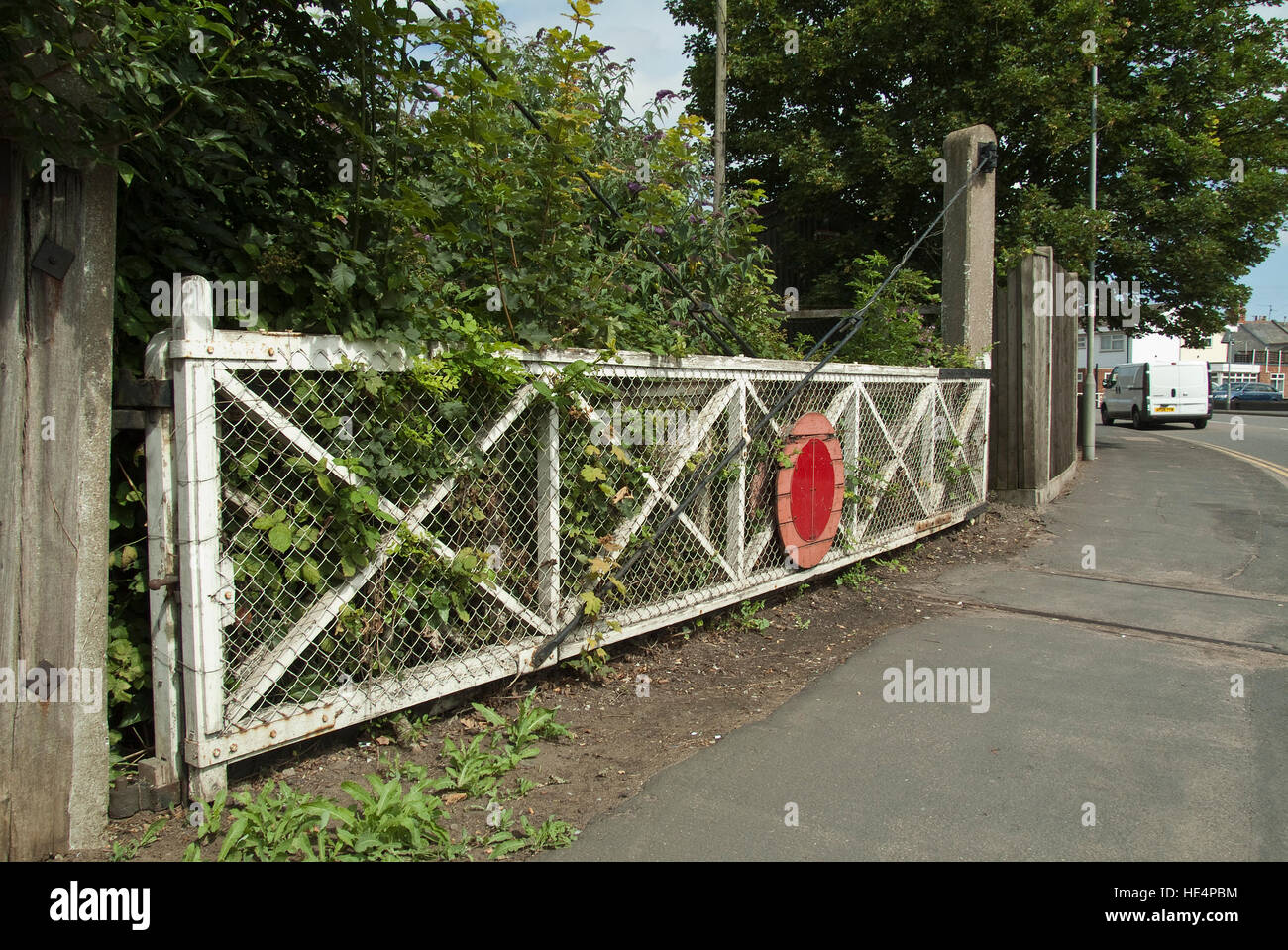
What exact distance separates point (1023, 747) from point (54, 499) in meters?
3.71

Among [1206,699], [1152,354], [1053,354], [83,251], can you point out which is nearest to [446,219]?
[83,251]

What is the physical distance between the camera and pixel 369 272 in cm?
318

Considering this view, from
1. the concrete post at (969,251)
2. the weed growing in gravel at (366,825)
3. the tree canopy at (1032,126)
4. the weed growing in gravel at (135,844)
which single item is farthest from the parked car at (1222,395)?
the weed growing in gravel at (135,844)

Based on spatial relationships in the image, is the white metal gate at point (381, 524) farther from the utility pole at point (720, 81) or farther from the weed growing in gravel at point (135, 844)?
the utility pole at point (720, 81)

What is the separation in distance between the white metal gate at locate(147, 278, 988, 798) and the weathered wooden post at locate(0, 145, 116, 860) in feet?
0.56

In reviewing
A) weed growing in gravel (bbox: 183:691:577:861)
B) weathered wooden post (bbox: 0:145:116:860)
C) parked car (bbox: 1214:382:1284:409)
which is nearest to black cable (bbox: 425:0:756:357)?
weathered wooden post (bbox: 0:145:116:860)

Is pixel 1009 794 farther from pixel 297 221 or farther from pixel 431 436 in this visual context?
pixel 297 221

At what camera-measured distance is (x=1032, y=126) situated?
15062 millimetres

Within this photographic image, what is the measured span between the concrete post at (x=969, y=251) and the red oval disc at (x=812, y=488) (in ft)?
11.8

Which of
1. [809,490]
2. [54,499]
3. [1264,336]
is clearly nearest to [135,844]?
[54,499]

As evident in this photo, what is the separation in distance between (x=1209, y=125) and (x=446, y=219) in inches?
676

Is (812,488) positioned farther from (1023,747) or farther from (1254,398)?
(1254,398)

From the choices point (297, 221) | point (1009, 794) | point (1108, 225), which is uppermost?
point (1108, 225)

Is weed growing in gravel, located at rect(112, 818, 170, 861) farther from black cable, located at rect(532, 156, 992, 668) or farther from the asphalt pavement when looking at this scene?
black cable, located at rect(532, 156, 992, 668)
